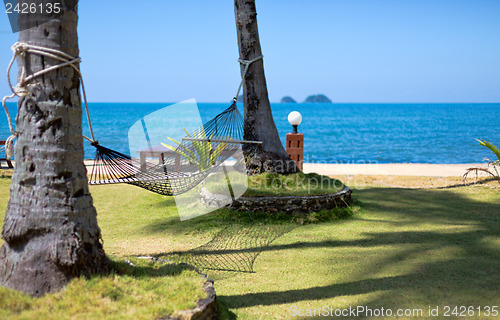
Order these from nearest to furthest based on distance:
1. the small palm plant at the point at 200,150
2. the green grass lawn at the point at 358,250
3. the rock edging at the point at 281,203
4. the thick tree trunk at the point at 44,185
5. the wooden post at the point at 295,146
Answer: the thick tree trunk at the point at 44,185, the green grass lawn at the point at 358,250, the rock edging at the point at 281,203, the small palm plant at the point at 200,150, the wooden post at the point at 295,146

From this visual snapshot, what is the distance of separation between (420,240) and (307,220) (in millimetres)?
1049

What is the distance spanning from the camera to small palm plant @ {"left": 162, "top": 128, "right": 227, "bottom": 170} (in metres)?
4.36

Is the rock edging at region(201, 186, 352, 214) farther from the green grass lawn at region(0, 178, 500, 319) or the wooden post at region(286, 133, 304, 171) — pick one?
the wooden post at region(286, 133, 304, 171)

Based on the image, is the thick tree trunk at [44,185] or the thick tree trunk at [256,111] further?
the thick tree trunk at [256,111]

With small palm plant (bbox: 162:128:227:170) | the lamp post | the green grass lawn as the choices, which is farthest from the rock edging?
the lamp post

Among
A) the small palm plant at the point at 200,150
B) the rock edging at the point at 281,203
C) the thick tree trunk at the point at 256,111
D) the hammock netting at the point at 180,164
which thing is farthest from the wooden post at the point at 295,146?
the rock edging at the point at 281,203

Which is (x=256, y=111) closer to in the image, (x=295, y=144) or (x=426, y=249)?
(x=295, y=144)

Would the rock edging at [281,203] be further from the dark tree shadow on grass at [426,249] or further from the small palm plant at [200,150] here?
the small palm plant at [200,150]

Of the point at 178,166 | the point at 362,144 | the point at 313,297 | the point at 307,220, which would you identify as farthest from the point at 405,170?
the point at 362,144

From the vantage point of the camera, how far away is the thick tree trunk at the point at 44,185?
1788mm

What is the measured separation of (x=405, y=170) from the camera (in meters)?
8.06

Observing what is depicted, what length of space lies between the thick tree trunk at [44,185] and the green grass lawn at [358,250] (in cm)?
84

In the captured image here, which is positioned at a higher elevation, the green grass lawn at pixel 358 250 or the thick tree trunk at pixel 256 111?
the thick tree trunk at pixel 256 111

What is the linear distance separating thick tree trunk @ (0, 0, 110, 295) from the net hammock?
0.10 ft
